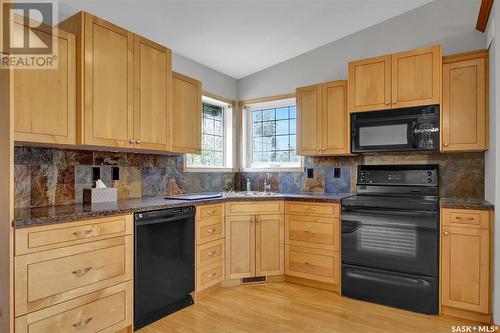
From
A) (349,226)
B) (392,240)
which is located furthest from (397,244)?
(349,226)

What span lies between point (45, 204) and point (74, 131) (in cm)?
62

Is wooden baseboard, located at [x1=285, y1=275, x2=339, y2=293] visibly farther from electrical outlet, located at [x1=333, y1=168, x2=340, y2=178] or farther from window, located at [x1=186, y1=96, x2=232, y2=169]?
window, located at [x1=186, y1=96, x2=232, y2=169]

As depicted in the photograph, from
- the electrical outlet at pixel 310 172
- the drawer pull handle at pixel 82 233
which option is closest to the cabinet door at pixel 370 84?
the electrical outlet at pixel 310 172

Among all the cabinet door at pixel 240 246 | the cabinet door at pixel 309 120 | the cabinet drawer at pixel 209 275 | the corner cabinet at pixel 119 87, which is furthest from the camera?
the cabinet door at pixel 309 120

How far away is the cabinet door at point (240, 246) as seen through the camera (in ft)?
10.5

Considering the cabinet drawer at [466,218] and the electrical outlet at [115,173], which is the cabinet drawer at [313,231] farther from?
the electrical outlet at [115,173]

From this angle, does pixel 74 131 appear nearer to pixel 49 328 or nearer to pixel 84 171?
pixel 84 171

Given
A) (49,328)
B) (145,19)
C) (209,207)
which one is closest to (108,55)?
(145,19)

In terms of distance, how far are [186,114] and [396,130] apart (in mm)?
2064

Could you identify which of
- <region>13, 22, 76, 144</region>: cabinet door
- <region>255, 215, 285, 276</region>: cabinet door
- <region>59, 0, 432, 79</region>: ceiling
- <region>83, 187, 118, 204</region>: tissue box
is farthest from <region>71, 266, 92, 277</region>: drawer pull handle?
<region>59, 0, 432, 79</region>: ceiling

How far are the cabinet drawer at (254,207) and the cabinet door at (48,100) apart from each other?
1.58 m

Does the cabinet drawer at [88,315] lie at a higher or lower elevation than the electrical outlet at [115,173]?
lower

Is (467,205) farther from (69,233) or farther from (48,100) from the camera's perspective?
(48,100)

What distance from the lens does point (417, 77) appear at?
2.86 meters
